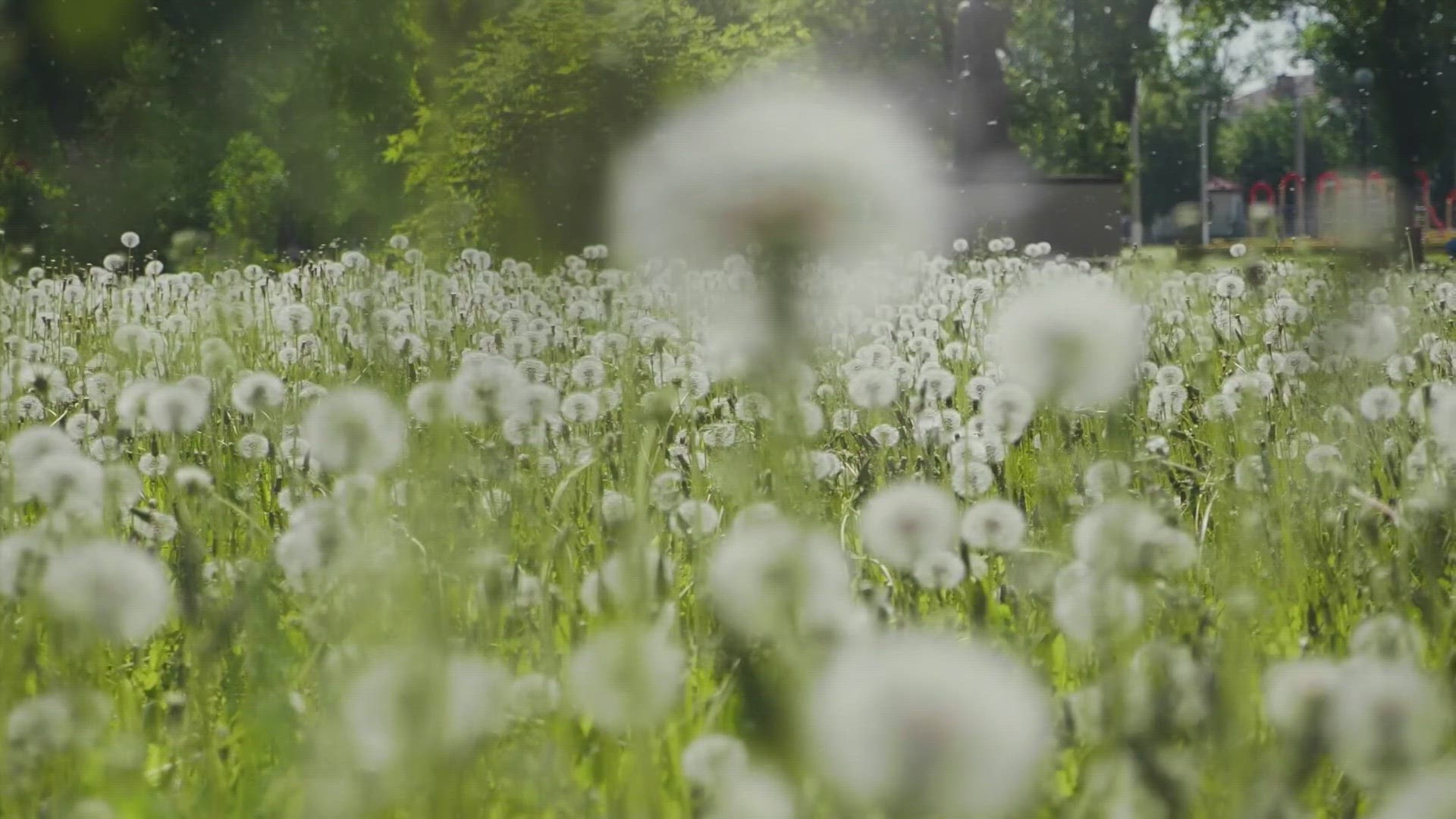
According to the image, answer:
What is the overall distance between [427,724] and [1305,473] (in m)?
2.36

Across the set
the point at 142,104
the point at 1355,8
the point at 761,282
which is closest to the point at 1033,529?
the point at 761,282

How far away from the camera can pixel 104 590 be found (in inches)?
54.1

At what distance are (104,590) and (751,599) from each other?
0.63 m

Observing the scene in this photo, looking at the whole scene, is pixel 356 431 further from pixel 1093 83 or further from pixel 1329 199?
pixel 1093 83

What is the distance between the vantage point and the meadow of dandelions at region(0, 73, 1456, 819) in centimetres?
115

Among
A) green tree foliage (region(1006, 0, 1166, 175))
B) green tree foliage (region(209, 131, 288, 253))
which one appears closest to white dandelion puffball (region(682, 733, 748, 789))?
green tree foliage (region(209, 131, 288, 253))

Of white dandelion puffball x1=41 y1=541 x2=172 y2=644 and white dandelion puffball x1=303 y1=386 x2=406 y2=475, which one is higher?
white dandelion puffball x1=303 y1=386 x2=406 y2=475

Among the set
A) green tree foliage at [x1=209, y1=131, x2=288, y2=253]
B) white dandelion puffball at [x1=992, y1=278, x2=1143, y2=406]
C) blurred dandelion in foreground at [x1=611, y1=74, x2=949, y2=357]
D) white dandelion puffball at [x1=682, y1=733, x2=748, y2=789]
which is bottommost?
white dandelion puffball at [x1=682, y1=733, x2=748, y2=789]

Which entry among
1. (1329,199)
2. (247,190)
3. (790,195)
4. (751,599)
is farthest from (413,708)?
(1329,199)

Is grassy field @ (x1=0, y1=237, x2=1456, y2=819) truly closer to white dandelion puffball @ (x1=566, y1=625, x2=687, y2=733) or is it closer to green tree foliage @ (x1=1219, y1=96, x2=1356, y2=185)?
white dandelion puffball @ (x1=566, y1=625, x2=687, y2=733)

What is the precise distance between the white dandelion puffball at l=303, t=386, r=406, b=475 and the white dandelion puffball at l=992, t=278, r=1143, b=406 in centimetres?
75

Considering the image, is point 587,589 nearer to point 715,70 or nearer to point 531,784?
point 531,784

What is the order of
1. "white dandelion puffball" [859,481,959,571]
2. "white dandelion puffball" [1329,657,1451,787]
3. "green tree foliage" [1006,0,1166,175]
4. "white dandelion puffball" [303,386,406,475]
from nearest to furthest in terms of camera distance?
"white dandelion puffball" [1329,657,1451,787]
"white dandelion puffball" [859,481,959,571]
"white dandelion puffball" [303,386,406,475]
"green tree foliage" [1006,0,1166,175]

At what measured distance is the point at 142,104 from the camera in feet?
74.5
